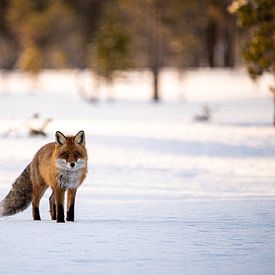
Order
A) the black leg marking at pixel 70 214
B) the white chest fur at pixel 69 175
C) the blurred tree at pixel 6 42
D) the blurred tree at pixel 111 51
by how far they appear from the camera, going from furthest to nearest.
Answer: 1. the blurred tree at pixel 6 42
2. the blurred tree at pixel 111 51
3. the black leg marking at pixel 70 214
4. the white chest fur at pixel 69 175

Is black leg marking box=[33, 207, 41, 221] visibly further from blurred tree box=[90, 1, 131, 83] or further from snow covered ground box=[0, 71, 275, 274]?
blurred tree box=[90, 1, 131, 83]

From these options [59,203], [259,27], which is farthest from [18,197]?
[259,27]

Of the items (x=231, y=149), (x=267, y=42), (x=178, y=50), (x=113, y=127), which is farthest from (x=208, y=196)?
(x=178, y=50)

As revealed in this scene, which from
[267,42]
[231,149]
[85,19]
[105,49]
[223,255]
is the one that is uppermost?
[85,19]

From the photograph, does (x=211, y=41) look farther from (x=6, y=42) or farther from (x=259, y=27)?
(x=259, y=27)

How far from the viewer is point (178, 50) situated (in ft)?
196

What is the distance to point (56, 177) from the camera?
9938 mm

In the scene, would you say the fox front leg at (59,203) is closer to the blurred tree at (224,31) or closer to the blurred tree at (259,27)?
the blurred tree at (259,27)

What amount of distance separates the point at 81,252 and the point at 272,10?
20.6m

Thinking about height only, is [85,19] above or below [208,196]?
above

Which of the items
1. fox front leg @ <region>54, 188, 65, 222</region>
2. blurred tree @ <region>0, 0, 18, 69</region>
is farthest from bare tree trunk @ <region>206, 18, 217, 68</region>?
fox front leg @ <region>54, 188, 65, 222</region>

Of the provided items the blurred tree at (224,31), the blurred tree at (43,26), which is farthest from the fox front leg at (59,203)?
the blurred tree at (43,26)

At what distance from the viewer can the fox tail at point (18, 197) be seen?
34.5ft

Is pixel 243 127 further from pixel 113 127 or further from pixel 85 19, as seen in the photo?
pixel 85 19
